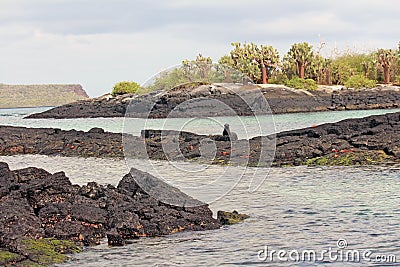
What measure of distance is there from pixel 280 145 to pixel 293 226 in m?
14.4

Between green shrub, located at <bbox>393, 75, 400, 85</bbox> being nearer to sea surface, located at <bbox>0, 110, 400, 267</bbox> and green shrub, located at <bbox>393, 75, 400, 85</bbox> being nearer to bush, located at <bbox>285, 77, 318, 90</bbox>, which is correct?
bush, located at <bbox>285, 77, 318, 90</bbox>

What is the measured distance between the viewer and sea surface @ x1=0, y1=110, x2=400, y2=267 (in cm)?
1235

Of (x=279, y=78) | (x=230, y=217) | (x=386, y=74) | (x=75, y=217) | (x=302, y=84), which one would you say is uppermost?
(x=279, y=78)

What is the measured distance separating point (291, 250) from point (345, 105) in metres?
71.8

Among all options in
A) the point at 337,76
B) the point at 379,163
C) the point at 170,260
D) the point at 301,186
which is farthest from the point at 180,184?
the point at 337,76

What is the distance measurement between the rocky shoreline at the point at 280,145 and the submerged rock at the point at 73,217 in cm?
1112

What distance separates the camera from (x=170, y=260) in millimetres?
12391

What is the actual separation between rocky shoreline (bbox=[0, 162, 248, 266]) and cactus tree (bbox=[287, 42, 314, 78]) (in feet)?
284

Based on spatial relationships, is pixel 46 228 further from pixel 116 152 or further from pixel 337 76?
pixel 337 76

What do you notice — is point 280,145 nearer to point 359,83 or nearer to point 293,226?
point 293,226

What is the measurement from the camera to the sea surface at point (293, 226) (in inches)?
486

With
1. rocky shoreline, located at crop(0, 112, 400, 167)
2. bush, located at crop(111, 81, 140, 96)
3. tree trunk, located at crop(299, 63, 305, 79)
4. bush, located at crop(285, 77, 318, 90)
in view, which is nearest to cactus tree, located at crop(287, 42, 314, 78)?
tree trunk, located at crop(299, 63, 305, 79)

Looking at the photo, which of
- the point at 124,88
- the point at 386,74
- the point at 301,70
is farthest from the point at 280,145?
the point at 124,88

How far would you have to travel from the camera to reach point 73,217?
44.7 ft
